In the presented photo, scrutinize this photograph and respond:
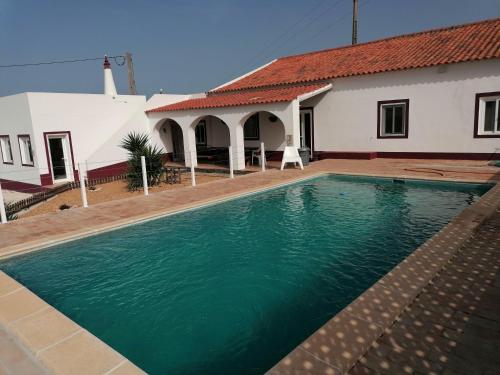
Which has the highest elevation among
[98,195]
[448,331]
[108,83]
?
[108,83]

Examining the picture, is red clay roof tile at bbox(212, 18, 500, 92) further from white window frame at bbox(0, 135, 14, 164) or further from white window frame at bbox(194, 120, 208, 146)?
white window frame at bbox(0, 135, 14, 164)

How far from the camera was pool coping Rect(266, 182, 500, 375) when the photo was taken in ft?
10.2

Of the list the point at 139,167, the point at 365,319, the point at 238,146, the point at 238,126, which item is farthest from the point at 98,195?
the point at 365,319

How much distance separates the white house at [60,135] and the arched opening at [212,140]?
4418 mm

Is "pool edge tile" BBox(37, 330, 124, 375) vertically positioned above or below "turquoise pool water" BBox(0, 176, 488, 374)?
above

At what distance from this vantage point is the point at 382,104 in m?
16.5

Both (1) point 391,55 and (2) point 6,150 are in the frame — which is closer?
(1) point 391,55

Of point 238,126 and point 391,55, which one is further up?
point 391,55

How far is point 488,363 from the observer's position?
121 inches

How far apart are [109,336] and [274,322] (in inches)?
79.0

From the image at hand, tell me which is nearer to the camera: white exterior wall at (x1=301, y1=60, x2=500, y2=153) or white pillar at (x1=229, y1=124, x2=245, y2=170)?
white exterior wall at (x1=301, y1=60, x2=500, y2=153)

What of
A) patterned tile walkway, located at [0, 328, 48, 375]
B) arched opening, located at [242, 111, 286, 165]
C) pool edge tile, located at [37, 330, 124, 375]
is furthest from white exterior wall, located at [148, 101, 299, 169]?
patterned tile walkway, located at [0, 328, 48, 375]

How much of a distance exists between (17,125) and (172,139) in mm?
8254

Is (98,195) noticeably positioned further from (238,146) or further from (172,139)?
(172,139)
